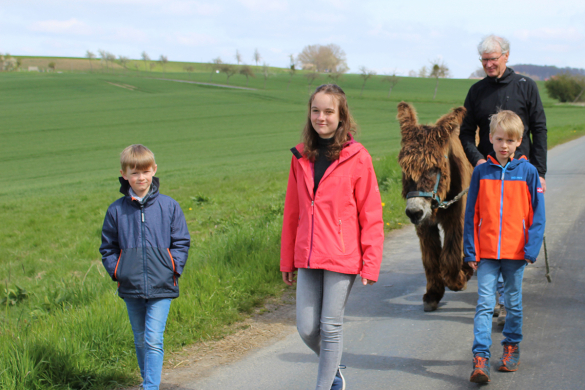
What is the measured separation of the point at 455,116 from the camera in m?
4.70

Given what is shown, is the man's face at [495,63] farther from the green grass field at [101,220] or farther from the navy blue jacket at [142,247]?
the navy blue jacket at [142,247]

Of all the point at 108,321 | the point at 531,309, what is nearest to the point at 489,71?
the point at 531,309

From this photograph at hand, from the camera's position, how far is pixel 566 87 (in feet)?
227

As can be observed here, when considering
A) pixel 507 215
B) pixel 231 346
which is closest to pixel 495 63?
pixel 507 215

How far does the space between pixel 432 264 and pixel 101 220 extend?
33.4 ft

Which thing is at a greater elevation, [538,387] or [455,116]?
[455,116]

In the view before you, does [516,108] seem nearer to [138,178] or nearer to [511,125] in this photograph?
[511,125]

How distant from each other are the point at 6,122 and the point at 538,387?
174ft

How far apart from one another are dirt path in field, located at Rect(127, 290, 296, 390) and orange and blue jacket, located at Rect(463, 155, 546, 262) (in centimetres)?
187

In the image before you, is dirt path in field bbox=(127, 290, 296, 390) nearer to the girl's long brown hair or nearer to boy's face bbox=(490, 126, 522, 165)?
the girl's long brown hair

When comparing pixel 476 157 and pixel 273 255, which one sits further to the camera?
pixel 273 255

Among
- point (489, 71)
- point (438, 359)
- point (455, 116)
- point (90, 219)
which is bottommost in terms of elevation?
point (90, 219)

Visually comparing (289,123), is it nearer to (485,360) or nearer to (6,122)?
(6,122)

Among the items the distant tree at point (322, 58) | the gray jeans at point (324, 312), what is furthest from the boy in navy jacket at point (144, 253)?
the distant tree at point (322, 58)
